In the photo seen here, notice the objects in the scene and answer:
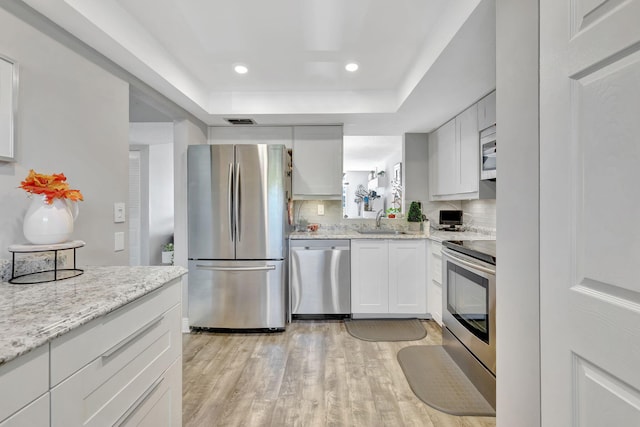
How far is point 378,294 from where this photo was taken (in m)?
3.09

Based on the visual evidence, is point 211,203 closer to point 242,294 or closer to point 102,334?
point 242,294

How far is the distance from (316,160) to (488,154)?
5.86 feet

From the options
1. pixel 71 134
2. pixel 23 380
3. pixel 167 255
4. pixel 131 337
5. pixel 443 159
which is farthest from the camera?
pixel 167 255

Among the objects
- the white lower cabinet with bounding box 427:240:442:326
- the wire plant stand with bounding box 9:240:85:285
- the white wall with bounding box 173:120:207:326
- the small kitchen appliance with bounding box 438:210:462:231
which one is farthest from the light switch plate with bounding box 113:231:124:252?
the small kitchen appliance with bounding box 438:210:462:231

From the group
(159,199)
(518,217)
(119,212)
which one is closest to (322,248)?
(119,212)

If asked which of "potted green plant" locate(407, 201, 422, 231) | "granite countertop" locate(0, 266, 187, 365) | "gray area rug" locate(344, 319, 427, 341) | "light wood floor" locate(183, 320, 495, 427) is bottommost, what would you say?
"light wood floor" locate(183, 320, 495, 427)

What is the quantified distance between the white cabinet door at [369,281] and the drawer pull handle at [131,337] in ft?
7.19

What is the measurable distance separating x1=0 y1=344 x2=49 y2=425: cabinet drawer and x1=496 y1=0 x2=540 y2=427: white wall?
1493mm

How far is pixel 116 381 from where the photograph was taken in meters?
0.91

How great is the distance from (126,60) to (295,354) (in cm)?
251

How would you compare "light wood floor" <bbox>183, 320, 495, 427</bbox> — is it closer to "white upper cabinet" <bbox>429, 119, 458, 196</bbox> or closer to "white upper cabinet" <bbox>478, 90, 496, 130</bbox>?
"white upper cabinet" <bbox>429, 119, 458, 196</bbox>

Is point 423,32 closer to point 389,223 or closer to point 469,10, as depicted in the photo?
point 469,10

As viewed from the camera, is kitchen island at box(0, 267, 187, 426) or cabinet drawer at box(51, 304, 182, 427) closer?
kitchen island at box(0, 267, 187, 426)

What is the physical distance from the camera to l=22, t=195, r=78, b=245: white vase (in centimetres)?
118
